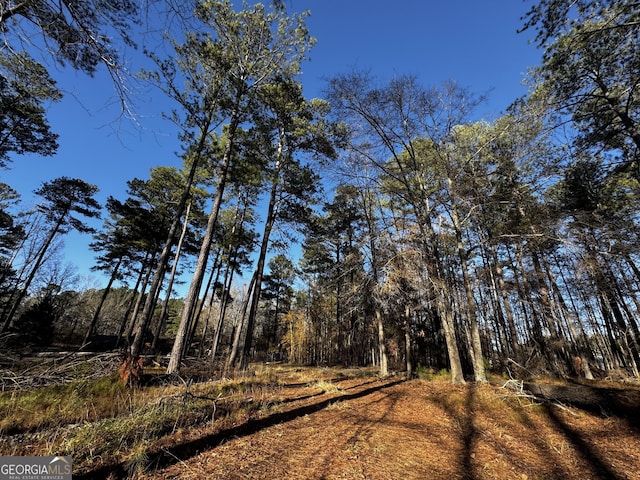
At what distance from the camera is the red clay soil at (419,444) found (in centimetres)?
324

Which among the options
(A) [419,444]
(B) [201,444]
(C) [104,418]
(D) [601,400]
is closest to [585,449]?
(D) [601,400]

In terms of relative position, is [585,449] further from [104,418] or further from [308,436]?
[104,418]

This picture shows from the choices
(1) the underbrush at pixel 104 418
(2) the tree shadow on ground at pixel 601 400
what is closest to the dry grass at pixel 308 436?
(1) the underbrush at pixel 104 418

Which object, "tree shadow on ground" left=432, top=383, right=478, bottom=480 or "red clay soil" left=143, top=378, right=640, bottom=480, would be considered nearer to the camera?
"red clay soil" left=143, top=378, right=640, bottom=480

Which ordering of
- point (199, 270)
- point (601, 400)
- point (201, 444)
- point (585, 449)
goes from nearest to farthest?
point (201, 444)
point (585, 449)
point (601, 400)
point (199, 270)

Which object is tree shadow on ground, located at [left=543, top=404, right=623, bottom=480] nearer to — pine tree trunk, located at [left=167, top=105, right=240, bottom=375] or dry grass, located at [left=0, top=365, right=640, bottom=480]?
dry grass, located at [left=0, top=365, right=640, bottom=480]

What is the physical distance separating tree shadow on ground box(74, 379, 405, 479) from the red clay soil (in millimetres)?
20

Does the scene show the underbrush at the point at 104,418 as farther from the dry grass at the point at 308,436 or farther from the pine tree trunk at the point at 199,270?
the pine tree trunk at the point at 199,270

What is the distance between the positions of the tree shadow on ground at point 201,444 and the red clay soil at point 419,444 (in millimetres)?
20

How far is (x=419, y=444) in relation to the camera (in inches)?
163

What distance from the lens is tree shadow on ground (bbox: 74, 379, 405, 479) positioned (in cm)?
280

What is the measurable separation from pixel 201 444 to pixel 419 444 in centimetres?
337

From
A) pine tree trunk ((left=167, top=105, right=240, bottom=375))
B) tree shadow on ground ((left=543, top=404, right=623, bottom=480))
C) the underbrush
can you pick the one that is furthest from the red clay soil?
pine tree trunk ((left=167, top=105, right=240, bottom=375))

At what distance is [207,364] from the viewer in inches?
437
